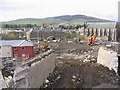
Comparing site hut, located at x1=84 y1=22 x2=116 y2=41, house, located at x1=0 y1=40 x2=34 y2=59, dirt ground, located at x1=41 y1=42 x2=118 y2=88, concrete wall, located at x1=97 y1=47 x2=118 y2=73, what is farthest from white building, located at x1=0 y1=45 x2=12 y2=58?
site hut, located at x1=84 y1=22 x2=116 y2=41

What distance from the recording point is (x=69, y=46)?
23062 mm

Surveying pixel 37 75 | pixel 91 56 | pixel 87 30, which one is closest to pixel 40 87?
pixel 37 75

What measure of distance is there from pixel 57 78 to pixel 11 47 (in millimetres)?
5709

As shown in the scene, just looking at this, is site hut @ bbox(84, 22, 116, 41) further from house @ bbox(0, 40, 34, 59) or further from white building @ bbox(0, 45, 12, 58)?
white building @ bbox(0, 45, 12, 58)

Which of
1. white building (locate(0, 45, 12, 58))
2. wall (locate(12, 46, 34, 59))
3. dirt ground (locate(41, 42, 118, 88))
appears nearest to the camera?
dirt ground (locate(41, 42, 118, 88))

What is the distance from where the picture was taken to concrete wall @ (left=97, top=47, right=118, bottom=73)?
40.9ft

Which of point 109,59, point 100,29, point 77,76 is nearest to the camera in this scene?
point 77,76

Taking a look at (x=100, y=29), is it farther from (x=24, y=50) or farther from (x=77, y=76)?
(x=77, y=76)

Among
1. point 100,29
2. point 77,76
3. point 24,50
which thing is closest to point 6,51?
point 24,50

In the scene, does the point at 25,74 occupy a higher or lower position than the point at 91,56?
higher

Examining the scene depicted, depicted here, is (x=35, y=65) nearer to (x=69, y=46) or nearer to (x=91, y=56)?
(x=91, y=56)

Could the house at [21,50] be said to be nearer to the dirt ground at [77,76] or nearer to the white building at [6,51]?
the white building at [6,51]

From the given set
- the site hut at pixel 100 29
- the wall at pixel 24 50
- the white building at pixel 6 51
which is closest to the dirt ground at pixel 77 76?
the wall at pixel 24 50

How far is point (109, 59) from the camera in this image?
13.7 metres
